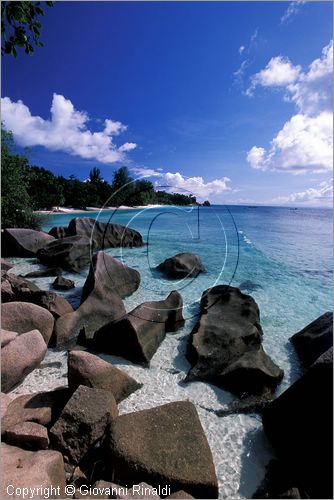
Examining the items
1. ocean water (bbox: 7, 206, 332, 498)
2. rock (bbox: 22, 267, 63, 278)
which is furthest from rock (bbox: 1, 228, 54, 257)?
rock (bbox: 22, 267, 63, 278)

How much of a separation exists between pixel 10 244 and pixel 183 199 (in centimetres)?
1257

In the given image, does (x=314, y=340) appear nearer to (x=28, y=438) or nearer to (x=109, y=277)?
(x=28, y=438)

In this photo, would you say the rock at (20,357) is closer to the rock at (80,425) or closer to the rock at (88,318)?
the rock at (88,318)

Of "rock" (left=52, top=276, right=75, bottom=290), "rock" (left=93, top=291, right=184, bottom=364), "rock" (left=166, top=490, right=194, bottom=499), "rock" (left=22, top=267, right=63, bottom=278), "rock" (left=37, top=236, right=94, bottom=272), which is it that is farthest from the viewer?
"rock" (left=37, top=236, right=94, bottom=272)

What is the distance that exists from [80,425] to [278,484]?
7.67 feet

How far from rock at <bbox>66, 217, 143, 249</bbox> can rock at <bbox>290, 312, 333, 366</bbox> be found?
42.5ft

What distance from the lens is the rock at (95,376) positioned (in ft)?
14.0

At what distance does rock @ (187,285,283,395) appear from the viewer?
4938mm

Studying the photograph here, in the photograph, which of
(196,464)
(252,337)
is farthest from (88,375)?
(252,337)

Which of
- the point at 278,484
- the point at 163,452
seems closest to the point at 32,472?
the point at 163,452

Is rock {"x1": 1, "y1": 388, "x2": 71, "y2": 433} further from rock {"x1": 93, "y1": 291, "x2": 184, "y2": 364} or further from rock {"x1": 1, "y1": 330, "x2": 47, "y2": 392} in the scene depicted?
rock {"x1": 93, "y1": 291, "x2": 184, "y2": 364}

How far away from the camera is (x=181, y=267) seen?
40.2ft

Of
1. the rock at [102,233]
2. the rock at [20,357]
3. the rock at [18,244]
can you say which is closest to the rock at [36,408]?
the rock at [20,357]

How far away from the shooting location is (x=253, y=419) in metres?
4.30
